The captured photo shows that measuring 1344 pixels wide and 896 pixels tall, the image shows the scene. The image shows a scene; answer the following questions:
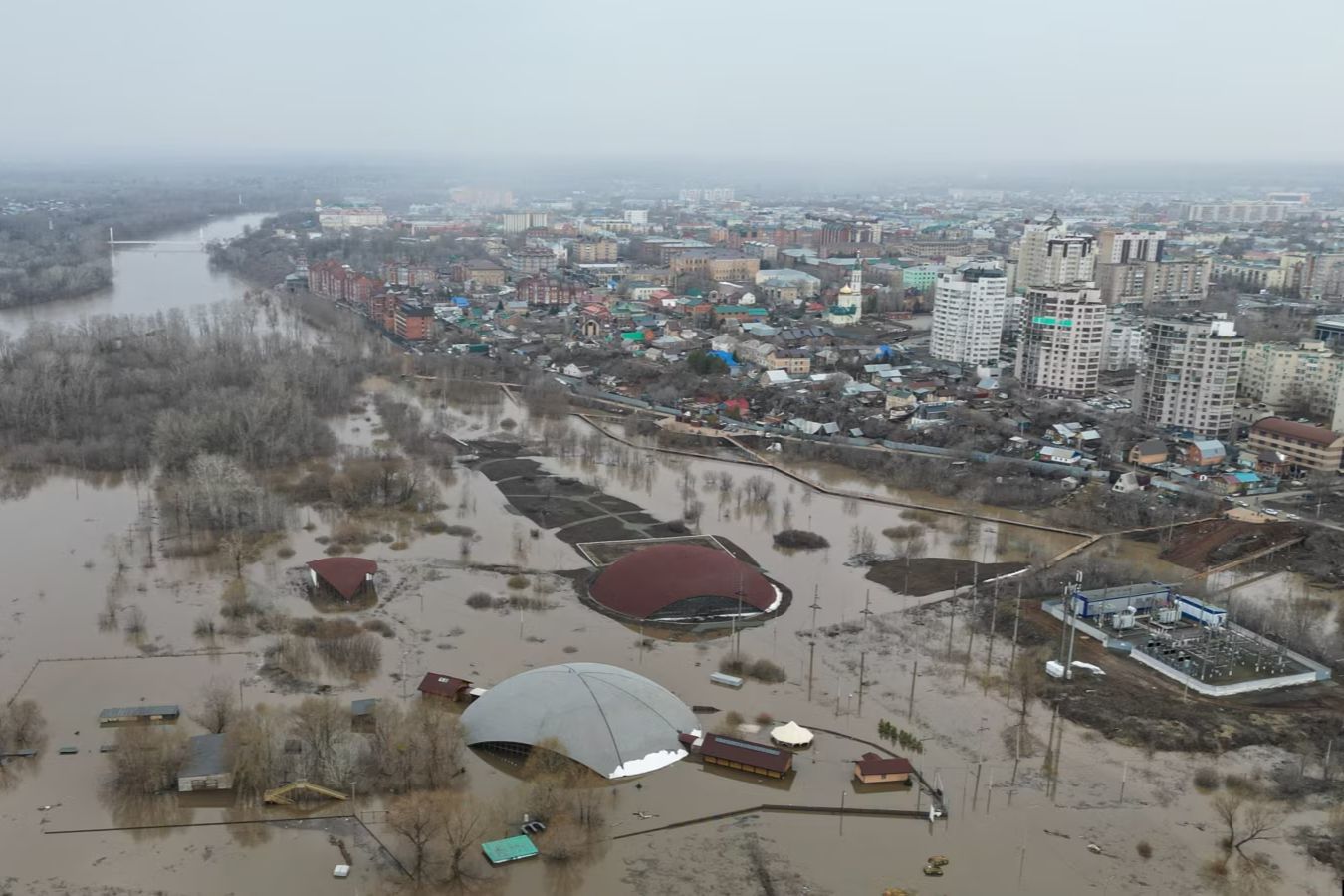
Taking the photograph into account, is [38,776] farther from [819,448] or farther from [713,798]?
[819,448]

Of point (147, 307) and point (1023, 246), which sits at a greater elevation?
point (1023, 246)

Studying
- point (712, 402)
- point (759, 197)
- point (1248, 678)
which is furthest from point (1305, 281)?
point (759, 197)

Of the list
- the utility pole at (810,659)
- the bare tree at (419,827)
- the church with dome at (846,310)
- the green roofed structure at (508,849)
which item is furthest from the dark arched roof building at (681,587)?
the church with dome at (846,310)

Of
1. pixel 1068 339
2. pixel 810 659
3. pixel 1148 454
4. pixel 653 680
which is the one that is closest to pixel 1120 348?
pixel 1068 339

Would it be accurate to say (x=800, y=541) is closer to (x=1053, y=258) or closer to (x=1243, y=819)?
(x=1243, y=819)

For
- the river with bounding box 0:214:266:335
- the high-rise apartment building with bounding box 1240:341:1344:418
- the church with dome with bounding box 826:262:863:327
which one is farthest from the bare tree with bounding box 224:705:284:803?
the church with dome with bounding box 826:262:863:327

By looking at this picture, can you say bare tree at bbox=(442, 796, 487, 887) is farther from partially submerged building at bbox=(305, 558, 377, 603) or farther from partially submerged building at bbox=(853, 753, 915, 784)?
partially submerged building at bbox=(305, 558, 377, 603)
